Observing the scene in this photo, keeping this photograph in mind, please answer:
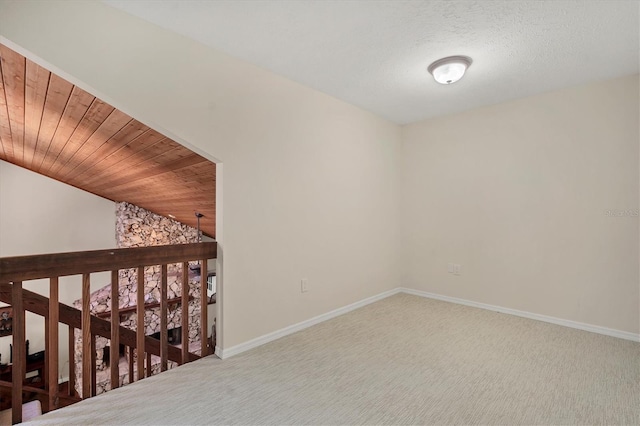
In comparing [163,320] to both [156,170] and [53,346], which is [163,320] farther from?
[156,170]

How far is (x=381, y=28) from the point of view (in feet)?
6.27

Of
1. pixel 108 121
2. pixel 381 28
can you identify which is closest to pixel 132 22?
pixel 108 121

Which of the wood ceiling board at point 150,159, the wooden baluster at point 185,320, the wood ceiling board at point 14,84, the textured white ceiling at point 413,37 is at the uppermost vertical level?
the textured white ceiling at point 413,37

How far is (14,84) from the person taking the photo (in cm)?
190

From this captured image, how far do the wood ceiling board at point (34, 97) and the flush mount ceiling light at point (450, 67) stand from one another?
2.57 metres

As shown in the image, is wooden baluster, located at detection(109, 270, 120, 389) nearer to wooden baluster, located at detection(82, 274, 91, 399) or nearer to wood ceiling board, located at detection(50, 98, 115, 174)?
wooden baluster, located at detection(82, 274, 91, 399)

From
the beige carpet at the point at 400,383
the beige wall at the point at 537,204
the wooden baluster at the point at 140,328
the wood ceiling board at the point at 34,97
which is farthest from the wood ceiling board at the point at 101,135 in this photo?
the beige wall at the point at 537,204

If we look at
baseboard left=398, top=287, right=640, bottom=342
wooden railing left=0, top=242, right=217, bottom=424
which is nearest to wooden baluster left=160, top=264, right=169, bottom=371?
wooden railing left=0, top=242, right=217, bottom=424

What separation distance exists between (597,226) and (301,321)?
275 cm

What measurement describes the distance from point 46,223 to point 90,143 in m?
3.62

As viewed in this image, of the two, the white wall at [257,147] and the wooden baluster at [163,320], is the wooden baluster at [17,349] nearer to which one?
the wooden baluster at [163,320]

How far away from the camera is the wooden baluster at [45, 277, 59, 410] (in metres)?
1.67

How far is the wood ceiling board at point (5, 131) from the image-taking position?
84.7 inches

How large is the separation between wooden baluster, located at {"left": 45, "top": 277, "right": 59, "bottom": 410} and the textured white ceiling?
1.66m
